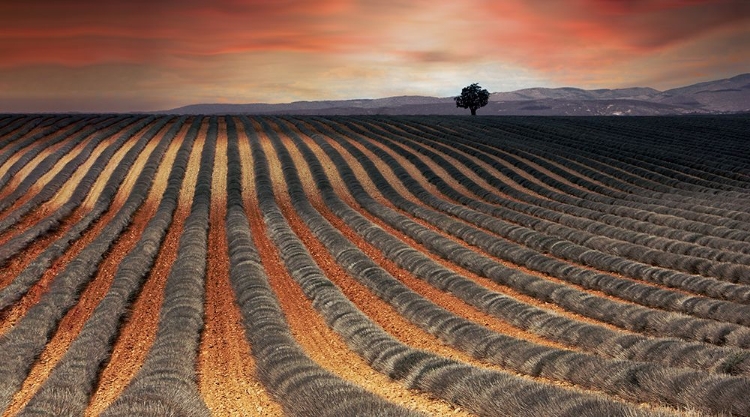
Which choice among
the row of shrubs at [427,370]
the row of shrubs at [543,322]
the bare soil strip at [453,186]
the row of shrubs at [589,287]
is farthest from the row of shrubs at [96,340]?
the bare soil strip at [453,186]

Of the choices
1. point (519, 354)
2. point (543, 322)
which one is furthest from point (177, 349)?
point (543, 322)

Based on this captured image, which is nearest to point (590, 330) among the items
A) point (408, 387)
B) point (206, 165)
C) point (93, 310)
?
point (408, 387)

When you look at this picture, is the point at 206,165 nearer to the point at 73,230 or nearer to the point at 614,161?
the point at 73,230

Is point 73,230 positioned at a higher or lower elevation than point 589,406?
lower

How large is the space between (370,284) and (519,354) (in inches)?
262

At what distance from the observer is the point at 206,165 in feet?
117

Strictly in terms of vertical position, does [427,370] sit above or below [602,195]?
above

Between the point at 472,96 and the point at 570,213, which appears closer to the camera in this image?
the point at 570,213

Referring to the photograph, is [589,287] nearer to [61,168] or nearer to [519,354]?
[519,354]

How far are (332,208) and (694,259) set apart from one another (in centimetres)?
1582

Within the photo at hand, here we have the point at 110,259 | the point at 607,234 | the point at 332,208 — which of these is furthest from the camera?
the point at 332,208

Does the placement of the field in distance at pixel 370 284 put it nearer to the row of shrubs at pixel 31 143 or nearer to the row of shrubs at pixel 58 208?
the row of shrubs at pixel 58 208

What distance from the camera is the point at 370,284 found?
1655cm

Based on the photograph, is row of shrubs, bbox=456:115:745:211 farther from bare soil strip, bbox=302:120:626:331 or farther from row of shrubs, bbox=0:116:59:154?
row of shrubs, bbox=0:116:59:154
